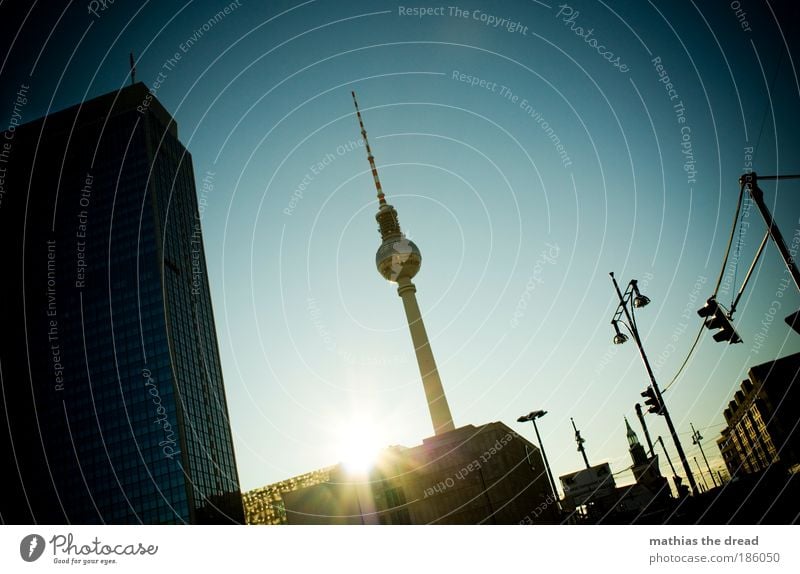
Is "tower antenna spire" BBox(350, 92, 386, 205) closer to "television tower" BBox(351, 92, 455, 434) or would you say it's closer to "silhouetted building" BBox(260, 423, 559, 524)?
"television tower" BBox(351, 92, 455, 434)

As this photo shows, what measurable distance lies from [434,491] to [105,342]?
7543 cm

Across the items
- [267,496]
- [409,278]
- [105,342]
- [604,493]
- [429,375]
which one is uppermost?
[105,342]

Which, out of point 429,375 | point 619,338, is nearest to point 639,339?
point 619,338

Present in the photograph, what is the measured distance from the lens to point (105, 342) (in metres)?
93.9

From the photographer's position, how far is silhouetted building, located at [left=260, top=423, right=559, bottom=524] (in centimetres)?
4919

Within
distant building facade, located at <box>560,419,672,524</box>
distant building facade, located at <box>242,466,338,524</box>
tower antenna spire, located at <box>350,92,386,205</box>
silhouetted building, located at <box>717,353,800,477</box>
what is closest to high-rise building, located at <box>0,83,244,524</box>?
distant building facade, located at <box>242,466,338,524</box>

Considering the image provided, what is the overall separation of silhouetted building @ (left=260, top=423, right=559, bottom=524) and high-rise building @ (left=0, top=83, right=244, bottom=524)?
47410 mm

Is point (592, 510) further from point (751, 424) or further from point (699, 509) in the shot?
point (751, 424)

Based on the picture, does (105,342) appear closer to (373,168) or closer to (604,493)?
(373,168)

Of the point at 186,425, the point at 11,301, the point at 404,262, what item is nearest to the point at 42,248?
the point at 11,301

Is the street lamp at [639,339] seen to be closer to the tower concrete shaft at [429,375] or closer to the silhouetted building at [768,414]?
the silhouetted building at [768,414]

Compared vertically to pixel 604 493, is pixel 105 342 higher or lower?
higher
